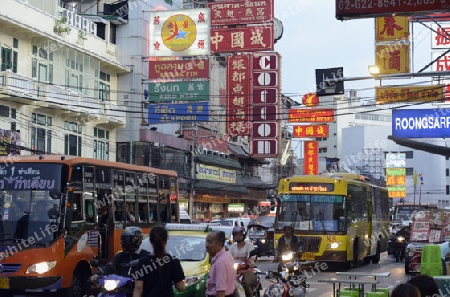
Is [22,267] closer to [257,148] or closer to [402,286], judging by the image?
[402,286]

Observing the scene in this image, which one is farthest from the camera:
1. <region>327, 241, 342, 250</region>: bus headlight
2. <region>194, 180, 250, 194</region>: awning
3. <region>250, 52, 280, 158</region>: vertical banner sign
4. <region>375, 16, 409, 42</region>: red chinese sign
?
<region>194, 180, 250, 194</region>: awning

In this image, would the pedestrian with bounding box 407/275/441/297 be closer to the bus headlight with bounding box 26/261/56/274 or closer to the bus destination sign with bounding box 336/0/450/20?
the bus destination sign with bounding box 336/0/450/20

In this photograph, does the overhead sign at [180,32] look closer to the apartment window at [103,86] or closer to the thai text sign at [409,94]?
the apartment window at [103,86]

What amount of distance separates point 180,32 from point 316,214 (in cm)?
1450

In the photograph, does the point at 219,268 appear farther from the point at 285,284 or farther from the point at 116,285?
the point at 285,284

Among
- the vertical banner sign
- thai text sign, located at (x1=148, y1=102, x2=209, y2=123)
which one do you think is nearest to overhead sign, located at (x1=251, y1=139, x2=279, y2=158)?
the vertical banner sign

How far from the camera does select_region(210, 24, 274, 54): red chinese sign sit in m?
37.8

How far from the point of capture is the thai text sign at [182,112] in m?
35.2

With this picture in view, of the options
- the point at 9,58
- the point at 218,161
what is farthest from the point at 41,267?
the point at 218,161

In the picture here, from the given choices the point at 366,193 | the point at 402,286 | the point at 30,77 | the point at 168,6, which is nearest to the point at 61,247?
the point at 402,286

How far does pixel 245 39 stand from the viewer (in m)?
38.1

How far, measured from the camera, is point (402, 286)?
5395 mm

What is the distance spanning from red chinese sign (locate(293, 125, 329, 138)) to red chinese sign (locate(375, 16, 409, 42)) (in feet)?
118

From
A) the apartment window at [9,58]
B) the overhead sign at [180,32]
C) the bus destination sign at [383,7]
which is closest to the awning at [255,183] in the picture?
the overhead sign at [180,32]
